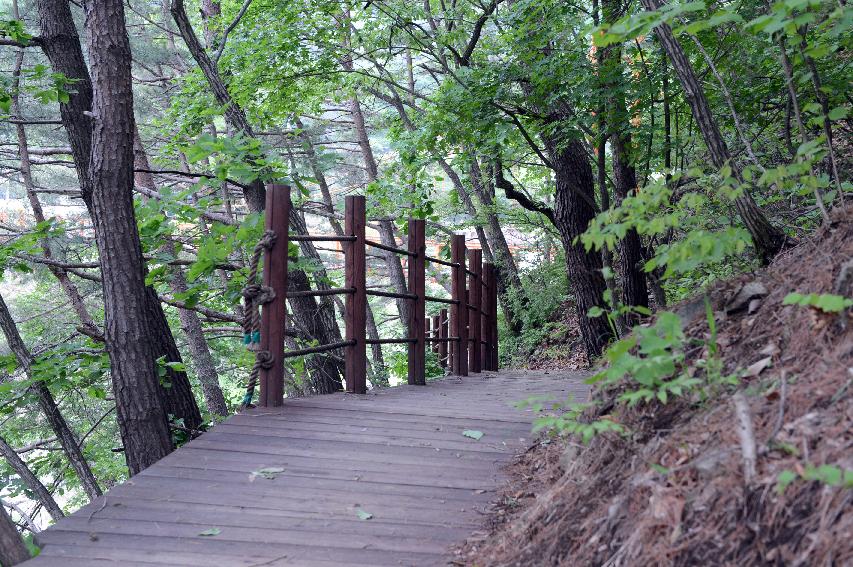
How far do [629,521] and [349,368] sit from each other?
3.63m

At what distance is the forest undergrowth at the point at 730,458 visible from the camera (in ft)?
6.17

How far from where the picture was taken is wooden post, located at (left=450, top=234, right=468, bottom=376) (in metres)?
8.41

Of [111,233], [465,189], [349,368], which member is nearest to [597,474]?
[349,368]

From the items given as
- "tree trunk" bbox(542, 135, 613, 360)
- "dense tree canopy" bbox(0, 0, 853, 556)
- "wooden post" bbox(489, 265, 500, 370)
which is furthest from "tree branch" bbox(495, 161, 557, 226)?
"wooden post" bbox(489, 265, 500, 370)

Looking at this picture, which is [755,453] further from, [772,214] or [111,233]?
[111,233]

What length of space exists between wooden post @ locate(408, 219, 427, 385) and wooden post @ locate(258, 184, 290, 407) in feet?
6.74

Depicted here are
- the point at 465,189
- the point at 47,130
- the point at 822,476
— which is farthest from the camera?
the point at 465,189

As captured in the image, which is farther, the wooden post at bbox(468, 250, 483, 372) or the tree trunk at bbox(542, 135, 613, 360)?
the wooden post at bbox(468, 250, 483, 372)

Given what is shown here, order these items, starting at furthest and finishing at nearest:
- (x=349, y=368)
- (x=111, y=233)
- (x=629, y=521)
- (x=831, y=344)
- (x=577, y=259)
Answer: (x=577, y=259), (x=349, y=368), (x=111, y=233), (x=831, y=344), (x=629, y=521)

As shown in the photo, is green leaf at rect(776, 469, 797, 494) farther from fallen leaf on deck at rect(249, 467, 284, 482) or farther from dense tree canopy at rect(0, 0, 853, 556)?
fallen leaf on deck at rect(249, 467, 284, 482)

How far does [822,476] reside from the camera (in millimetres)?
1804

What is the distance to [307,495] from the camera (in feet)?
10.7

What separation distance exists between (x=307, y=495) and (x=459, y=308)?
5.25m

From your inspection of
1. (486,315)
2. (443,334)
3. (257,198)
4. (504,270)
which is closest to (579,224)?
(486,315)
